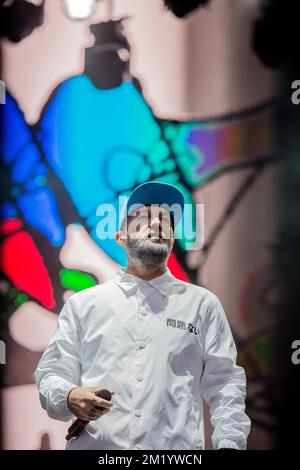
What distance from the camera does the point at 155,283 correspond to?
8.34 ft

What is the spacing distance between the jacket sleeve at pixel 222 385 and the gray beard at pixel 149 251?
297 mm

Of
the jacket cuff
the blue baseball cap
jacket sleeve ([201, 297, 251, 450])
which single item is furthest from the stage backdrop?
the jacket cuff

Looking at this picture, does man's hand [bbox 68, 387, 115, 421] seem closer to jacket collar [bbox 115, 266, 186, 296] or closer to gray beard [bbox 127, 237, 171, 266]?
jacket collar [bbox 115, 266, 186, 296]

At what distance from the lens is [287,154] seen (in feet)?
9.79

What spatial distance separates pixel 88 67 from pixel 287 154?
3.64 feet

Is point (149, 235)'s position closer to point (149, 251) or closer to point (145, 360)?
point (149, 251)

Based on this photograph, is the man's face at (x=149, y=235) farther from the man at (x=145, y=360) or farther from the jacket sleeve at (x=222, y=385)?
the jacket sleeve at (x=222, y=385)

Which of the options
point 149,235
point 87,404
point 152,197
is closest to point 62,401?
point 87,404

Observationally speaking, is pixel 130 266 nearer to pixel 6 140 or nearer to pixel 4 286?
pixel 4 286

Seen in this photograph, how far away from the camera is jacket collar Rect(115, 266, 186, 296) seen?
2.54 meters

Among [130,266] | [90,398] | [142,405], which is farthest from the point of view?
[130,266]

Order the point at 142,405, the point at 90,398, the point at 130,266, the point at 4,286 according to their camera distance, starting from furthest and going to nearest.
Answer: the point at 4,286
the point at 130,266
the point at 142,405
the point at 90,398

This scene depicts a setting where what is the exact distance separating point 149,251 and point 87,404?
Result: 70cm
